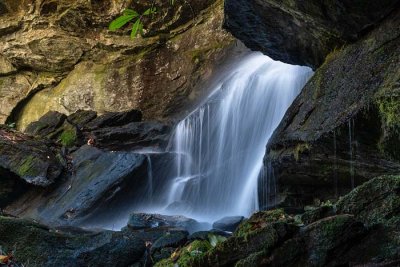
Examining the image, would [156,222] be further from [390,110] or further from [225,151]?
[390,110]

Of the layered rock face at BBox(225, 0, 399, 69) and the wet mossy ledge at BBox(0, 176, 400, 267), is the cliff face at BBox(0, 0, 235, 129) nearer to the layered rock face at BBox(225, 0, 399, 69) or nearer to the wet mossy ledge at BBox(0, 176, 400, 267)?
the layered rock face at BBox(225, 0, 399, 69)

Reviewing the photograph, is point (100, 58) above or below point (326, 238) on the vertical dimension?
above

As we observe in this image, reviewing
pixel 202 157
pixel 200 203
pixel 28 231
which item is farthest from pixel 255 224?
pixel 202 157

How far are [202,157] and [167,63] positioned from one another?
472 cm

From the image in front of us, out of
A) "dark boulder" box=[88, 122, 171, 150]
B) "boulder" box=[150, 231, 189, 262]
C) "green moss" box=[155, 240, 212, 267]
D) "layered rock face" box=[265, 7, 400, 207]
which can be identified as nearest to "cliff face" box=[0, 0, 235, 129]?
"dark boulder" box=[88, 122, 171, 150]

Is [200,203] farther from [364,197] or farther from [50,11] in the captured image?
[50,11]

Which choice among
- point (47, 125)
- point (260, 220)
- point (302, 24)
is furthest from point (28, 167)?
point (260, 220)

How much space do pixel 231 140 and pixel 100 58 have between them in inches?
271

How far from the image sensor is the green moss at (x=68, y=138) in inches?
462

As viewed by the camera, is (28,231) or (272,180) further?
(272,180)

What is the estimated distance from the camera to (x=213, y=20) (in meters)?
13.6

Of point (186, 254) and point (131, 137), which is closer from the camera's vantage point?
point (186, 254)

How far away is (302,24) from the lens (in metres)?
5.79

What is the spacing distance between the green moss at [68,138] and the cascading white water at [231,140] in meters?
2.49
